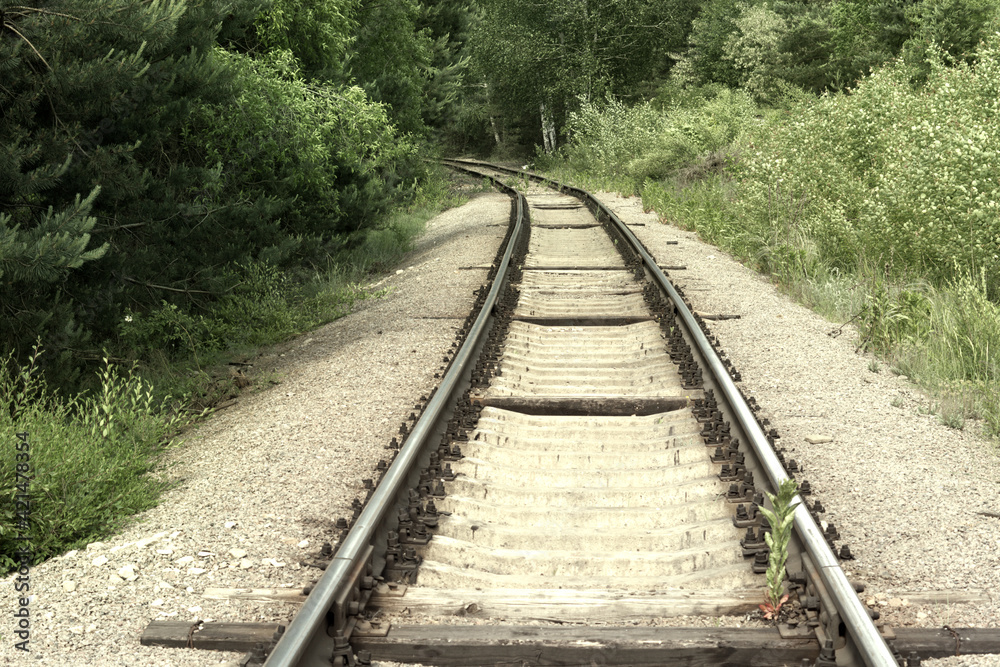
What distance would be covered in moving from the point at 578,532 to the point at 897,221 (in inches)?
226

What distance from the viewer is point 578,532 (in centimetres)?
379

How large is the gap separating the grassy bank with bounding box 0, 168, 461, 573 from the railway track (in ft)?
4.62

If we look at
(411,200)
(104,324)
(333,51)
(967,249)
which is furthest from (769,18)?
(104,324)

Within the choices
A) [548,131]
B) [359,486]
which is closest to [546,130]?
[548,131]

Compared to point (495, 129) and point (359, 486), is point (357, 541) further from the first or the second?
point (495, 129)

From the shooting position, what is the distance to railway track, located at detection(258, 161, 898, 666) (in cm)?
292

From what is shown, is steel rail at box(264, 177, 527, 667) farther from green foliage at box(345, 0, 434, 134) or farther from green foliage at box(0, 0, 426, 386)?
green foliage at box(345, 0, 434, 134)

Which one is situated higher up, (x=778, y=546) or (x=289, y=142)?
(x=289, y=142)

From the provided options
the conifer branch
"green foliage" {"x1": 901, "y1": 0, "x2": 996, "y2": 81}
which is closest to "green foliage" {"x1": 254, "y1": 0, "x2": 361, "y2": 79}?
the conifer branch

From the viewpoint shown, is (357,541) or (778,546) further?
(357,541)

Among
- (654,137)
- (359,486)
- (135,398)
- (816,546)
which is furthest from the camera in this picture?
(654,137)

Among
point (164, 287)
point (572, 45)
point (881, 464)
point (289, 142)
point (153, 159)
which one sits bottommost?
point (881, 464)

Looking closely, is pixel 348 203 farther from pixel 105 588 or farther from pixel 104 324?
pixel 105 588

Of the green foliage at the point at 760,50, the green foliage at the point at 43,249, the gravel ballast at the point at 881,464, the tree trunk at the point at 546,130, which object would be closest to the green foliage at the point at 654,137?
the green foliage at the point at 760,50
